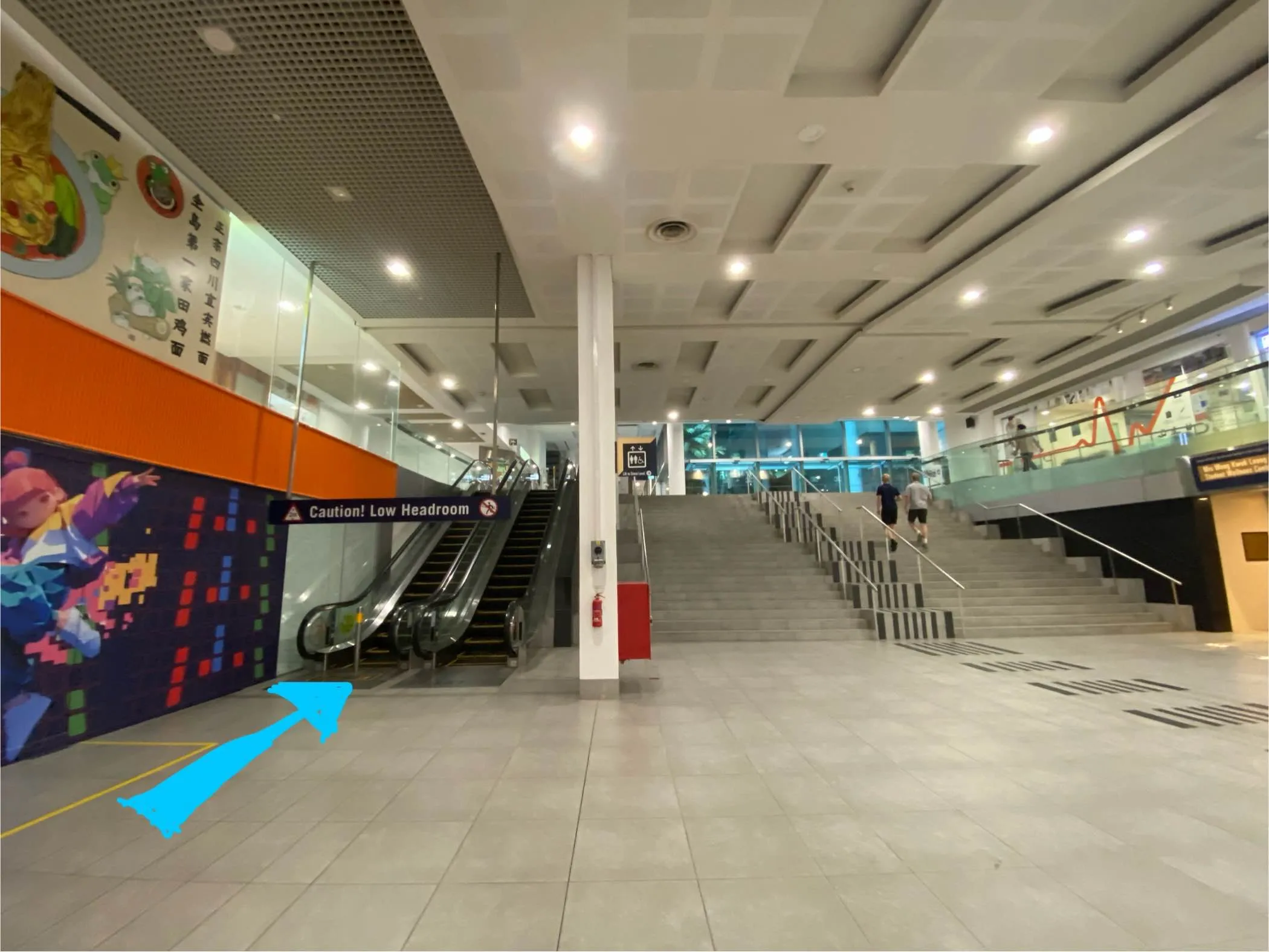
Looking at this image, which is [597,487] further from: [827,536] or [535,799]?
A: [827,536]

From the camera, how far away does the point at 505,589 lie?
946 centimetres

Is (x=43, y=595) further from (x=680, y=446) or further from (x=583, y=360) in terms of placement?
(x=680, y=446)

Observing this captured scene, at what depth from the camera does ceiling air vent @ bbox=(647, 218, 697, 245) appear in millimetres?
6496

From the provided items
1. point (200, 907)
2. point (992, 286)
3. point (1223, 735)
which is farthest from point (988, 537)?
point (200, 907)

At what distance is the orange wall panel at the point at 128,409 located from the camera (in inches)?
161

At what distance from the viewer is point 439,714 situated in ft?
16.6

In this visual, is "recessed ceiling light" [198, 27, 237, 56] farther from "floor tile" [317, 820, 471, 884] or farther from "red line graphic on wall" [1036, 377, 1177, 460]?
"red line graphic on wall" [1036, 377, 1177, 460]

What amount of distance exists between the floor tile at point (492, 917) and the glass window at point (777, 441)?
78.4 ft

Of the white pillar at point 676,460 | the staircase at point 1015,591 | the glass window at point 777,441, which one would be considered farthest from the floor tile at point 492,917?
the glass window at point 777,441

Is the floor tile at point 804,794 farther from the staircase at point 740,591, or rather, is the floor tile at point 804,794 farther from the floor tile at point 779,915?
the staircase at point 740,591

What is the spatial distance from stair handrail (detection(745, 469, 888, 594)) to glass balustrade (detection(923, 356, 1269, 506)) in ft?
17.2

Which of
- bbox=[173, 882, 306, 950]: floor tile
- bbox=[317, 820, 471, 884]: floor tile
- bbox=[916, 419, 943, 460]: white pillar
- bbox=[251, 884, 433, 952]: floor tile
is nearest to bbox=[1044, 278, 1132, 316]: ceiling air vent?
bbox=[317, 820, 471, 884]: floor tile

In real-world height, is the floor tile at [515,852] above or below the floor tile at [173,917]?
above

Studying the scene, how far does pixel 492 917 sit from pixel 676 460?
71.1ft
